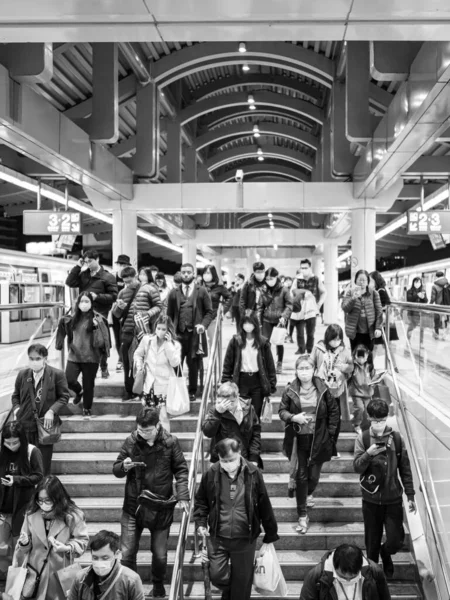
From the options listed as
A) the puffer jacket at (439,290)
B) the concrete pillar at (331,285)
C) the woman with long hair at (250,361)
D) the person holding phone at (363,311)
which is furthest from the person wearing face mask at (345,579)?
the concrete pillar at (331,285)

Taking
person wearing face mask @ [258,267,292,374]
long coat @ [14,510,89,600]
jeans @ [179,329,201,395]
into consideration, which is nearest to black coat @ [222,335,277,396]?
jeans @ [179,329,201,395]

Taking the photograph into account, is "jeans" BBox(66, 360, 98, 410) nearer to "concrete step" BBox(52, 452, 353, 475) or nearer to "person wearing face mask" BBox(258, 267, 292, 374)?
"concrete step" BBox(52, 452, 353, 475)

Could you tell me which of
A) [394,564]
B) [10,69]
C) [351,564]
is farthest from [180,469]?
[10,69]

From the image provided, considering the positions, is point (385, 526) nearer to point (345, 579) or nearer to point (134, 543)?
point (345, 579)

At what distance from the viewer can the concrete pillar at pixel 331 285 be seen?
899 inches

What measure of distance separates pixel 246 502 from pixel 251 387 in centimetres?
209

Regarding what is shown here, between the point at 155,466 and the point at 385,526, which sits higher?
the point at 155,466

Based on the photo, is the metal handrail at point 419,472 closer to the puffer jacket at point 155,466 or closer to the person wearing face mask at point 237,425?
the person wearing face mask at point 237,425

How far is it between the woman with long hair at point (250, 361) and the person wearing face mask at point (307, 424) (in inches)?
23.3

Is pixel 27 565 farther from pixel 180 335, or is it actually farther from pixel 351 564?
pixel 180 335

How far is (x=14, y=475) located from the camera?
524cm

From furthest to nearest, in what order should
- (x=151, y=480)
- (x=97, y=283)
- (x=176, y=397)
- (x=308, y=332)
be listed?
1. (x=308, y=332)
2. (x=97, y=283)
3. (x=176, y=397)
4. (x=151, y=480)

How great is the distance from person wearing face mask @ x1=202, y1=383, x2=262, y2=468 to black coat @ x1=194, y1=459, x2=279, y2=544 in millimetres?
1000

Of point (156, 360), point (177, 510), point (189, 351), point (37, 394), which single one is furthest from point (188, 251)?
point (37, 394)
